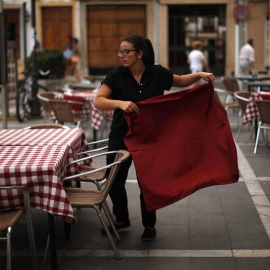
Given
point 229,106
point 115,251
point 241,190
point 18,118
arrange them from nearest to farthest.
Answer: point 115,251 → point 241,190 → point 229,106 → point 18,118

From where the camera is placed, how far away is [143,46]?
651cm

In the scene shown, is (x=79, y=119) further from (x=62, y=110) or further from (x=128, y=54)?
A: (x=128, y=54)

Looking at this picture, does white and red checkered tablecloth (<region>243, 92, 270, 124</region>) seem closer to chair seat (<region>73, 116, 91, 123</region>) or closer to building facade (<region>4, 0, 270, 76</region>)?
chair seat (<region>73, 116, 91, 123</region>)

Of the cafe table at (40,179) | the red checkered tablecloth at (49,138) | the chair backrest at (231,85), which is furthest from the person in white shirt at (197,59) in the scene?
the cafe table at (40,179)

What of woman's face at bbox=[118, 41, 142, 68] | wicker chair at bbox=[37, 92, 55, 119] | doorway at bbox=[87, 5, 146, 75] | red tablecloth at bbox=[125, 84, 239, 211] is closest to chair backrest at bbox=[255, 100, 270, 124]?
wicker chair at bbox=[37, 92, 55, 119]

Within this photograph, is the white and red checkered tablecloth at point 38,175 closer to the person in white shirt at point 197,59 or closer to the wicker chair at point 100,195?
the wicker chair at point 100,195

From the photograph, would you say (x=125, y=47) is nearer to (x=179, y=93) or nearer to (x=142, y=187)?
(x=179, y=93)

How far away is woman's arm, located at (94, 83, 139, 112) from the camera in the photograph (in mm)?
6149

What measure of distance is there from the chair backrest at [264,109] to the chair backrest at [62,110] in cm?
298

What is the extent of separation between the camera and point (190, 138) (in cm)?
645

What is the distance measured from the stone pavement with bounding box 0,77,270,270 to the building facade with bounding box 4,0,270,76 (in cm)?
2296

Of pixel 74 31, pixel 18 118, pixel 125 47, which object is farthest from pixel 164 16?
pixel 125 47

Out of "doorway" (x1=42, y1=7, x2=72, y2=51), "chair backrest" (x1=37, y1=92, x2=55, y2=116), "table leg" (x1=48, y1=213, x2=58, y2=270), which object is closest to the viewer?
"table leg" (x1=48, y1=213, x2=58, y2=270)

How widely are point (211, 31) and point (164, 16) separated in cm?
205
